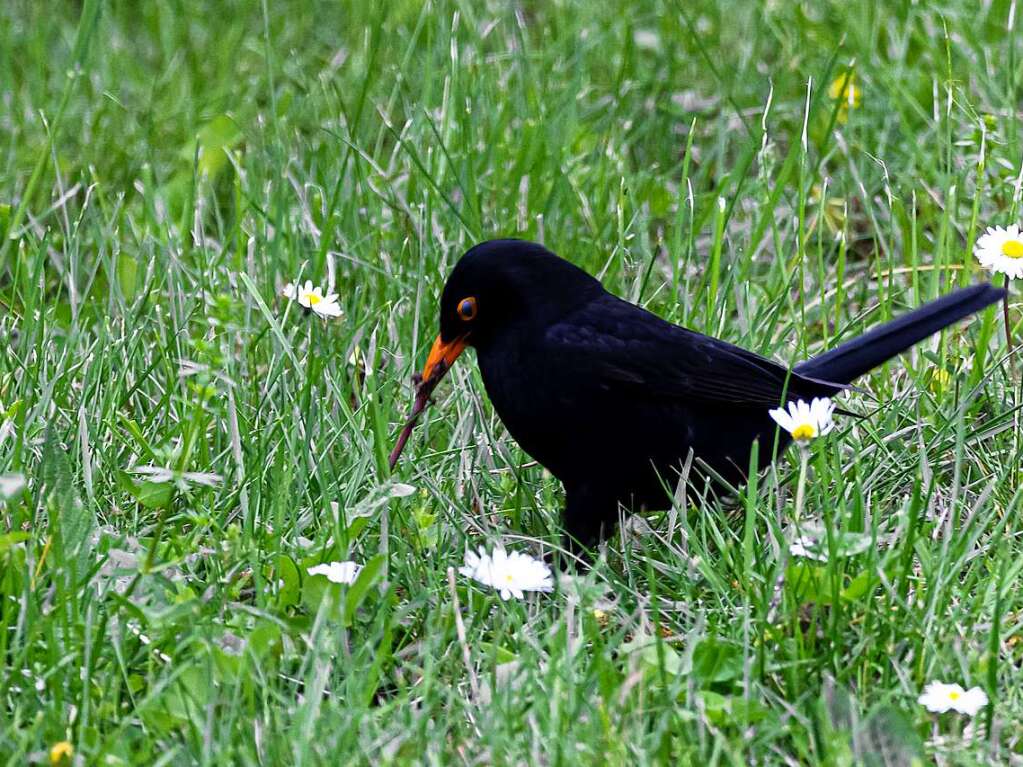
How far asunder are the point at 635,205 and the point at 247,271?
1126mm

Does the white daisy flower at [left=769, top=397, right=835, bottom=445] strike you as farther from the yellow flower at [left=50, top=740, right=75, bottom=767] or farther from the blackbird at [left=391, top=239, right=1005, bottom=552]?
the yellow flower at [left=50, top=740, right=75, bottom=767]

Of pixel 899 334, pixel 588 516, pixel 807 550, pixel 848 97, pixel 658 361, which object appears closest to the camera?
pixel 807 550

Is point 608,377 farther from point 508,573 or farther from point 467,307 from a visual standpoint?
point 508,573

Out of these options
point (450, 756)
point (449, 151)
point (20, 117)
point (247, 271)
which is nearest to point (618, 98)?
point (449, 151)

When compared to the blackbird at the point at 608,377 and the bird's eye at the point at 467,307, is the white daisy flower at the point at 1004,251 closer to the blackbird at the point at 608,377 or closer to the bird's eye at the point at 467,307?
the blackbird at the point at 608,377

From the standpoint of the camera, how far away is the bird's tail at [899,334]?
11.3 feet

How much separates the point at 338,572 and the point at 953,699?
106 centimetres

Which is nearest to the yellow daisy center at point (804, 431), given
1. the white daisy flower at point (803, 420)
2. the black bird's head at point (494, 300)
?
the white daisy flower at point (803, 420)

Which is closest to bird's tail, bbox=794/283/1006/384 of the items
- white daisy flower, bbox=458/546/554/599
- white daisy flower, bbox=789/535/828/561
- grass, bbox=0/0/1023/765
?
grass, bbox=0/0/1023/765

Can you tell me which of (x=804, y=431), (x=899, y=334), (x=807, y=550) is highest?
(x=899, y=334)

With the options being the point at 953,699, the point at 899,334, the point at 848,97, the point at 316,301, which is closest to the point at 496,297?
the point at 316,301

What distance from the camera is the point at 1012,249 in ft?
11.4

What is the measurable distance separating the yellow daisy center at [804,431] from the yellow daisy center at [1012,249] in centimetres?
101

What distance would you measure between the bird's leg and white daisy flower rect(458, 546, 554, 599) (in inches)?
15.6
